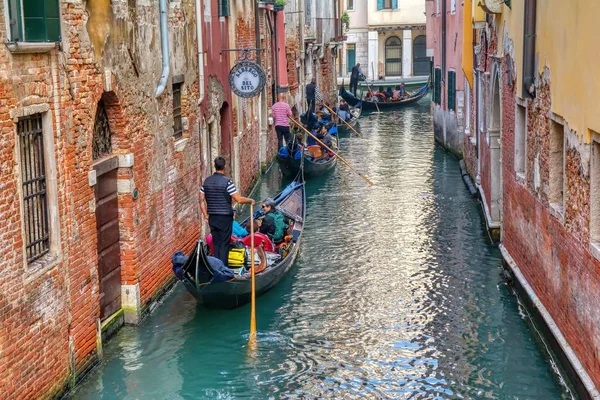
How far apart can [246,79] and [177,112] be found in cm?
287

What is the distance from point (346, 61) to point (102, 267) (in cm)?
3857

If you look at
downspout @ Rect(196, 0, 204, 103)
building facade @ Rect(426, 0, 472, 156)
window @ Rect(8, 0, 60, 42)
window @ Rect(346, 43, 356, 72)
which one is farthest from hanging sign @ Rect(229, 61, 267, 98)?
window @ Rect(346, 43, 356, 72)

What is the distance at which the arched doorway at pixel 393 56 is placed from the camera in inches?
1805

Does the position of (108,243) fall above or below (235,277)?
above

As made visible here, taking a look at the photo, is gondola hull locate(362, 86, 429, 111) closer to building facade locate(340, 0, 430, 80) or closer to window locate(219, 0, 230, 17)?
building facade locate(340, 0, 430, 80)

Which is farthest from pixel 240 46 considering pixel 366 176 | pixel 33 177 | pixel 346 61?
pixel 346 61

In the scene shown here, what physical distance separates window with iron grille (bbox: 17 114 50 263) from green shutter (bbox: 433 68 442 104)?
18181 mm

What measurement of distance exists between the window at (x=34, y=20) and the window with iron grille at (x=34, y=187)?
0.57m

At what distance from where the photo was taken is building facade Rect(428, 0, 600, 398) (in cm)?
693

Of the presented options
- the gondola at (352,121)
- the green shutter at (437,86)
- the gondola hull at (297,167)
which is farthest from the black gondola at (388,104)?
the gondola hull at (297,167)

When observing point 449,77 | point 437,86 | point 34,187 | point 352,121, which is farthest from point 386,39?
point 34,187

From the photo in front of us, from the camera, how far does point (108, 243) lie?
9016mm

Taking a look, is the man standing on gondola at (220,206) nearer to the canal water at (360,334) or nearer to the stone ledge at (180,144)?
the canal water at (360,334)

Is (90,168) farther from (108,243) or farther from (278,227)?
(278,227)
